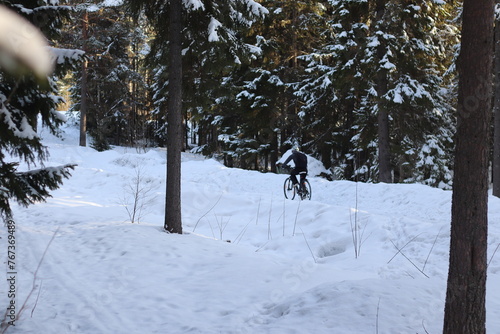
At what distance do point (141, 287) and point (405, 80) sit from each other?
1535 centimetres

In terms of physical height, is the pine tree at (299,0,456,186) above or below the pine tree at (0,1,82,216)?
above

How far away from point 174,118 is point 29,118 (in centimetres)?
343

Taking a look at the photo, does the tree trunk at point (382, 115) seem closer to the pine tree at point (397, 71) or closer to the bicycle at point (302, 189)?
the pine tree at point (397, 71)

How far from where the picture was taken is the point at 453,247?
132 inches

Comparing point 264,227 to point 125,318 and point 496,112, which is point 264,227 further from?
point 496,112

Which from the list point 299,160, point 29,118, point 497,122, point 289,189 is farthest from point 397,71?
point 29,118

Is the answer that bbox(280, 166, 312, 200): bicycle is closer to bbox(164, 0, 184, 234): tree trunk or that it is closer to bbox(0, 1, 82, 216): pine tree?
bbox(164, 0, 184, 234): tree trunk

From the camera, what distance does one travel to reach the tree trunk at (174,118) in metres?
8.21

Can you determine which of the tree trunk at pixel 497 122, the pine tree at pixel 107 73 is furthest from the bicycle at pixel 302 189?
the pine tree at pixel 107 73

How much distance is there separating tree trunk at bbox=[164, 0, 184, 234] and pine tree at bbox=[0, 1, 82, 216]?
3.03 meters

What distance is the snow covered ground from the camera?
4.27m

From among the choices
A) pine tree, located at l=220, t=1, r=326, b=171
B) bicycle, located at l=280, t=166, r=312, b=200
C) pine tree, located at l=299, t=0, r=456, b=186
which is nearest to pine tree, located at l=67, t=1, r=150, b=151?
pine tree, located at l=220, t=1, r=326, b=171

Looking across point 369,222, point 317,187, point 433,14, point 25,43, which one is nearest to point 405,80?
→ point 433,14

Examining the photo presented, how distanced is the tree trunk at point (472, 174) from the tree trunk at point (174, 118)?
6.19 metres
